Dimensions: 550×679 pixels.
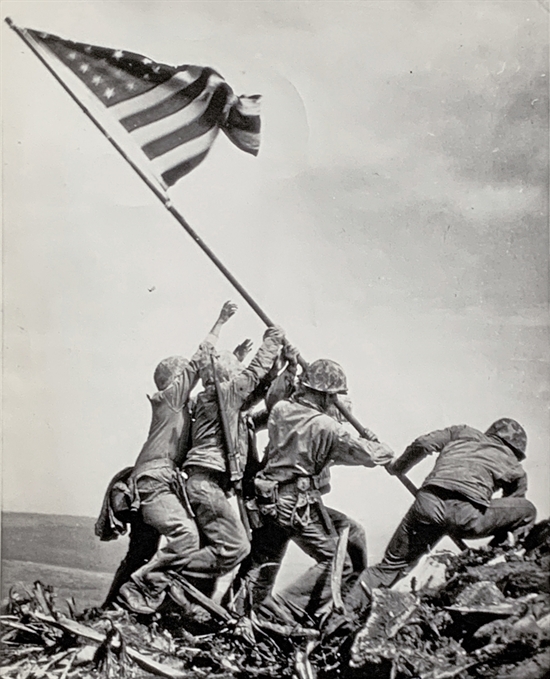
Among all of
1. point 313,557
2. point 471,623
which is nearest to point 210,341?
point 313,557

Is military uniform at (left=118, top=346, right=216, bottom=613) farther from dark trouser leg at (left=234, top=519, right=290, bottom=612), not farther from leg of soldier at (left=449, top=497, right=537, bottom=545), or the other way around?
leg of soldier at (left=449, top=497, right=537, bottom=545)

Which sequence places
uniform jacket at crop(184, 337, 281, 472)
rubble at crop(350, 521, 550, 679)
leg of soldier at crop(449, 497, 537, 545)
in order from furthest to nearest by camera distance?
uniform jacket at crop(184, 337, 281, 472) < leg of soldier at crop(449, 497, 537, 545) < rubble at crop(350, 521, 550, 679)

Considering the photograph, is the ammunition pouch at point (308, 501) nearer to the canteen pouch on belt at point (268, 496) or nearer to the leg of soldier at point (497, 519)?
the canteen pouch on belt at point (268, 496)

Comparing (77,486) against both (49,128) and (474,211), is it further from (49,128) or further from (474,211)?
(474,211)

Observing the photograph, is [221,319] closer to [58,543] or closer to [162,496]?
[162,496]

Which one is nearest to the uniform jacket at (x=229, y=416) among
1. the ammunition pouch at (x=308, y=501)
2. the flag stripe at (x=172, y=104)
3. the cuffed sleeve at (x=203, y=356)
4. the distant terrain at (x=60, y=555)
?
the cuffed sleeve at (x=203, y=356)

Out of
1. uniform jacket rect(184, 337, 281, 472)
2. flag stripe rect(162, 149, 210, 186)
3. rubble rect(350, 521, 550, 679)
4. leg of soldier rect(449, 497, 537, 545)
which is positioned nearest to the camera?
rubble rect(350, 521, 550, 679)

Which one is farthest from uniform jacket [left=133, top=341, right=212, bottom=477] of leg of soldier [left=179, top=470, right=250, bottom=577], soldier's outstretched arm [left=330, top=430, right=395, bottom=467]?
soldier's outstretched arm [left=330, top=430, right=395, bottom=467]

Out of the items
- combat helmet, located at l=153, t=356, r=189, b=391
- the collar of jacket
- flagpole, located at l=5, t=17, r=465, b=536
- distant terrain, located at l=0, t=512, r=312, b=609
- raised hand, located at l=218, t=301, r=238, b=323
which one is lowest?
distant terrain, located at l=0, t=512, r=312, b=609
